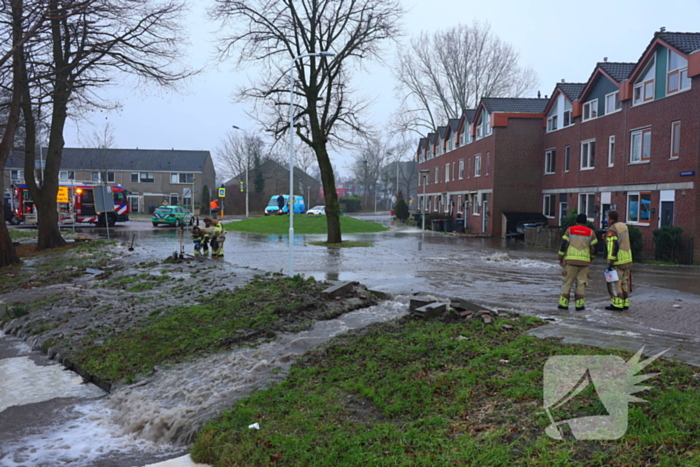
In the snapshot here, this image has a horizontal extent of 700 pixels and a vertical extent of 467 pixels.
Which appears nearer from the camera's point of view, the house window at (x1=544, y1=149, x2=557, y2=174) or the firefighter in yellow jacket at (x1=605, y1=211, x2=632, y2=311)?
the firefighter in yellow jacket at (x1=605, y1=211, x2=632, y2=311)

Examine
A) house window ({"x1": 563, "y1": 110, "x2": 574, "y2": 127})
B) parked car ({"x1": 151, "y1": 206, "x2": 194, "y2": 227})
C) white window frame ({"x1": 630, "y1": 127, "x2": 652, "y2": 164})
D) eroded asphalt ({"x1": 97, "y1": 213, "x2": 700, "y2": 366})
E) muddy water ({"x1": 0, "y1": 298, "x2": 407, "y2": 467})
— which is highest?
house window ({"x1": 563, "y1": 110, "x2": 574, "y2": 127})

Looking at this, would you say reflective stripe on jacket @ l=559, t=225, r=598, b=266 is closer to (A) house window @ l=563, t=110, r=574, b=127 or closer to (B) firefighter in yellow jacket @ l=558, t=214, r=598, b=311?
(B) firefighter in yellow jacket @ l=558, t=214, r=598, b=311

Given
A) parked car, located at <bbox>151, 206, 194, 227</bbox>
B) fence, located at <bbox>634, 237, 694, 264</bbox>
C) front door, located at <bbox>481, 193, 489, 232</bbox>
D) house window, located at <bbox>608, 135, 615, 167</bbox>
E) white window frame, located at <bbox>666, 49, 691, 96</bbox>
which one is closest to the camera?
fence, located at <bbox>634, 237, 694, 264</bbox>

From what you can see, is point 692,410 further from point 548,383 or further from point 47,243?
point 47,243

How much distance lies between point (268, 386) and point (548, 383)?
321 cm

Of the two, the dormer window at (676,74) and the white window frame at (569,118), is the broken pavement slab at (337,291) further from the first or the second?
the white window frame at (569,118)

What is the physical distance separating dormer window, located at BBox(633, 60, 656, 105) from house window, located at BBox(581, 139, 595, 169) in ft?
14.7

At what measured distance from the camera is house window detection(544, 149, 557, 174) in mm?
35094

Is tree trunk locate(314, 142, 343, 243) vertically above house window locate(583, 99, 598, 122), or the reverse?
house window locate(583, 99, 598, 122)

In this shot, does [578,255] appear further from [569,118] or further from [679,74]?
[569,118]

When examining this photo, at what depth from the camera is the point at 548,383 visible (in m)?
5.62

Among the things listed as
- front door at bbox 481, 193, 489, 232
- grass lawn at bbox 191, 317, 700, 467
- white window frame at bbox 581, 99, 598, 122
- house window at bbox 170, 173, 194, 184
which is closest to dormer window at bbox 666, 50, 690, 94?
white window frame at bbox 581, 99, 598, 122

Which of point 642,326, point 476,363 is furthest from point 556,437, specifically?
point 642,326

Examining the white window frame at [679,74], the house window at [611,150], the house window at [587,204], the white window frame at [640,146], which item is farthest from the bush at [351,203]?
the white window frame at [679,74]
